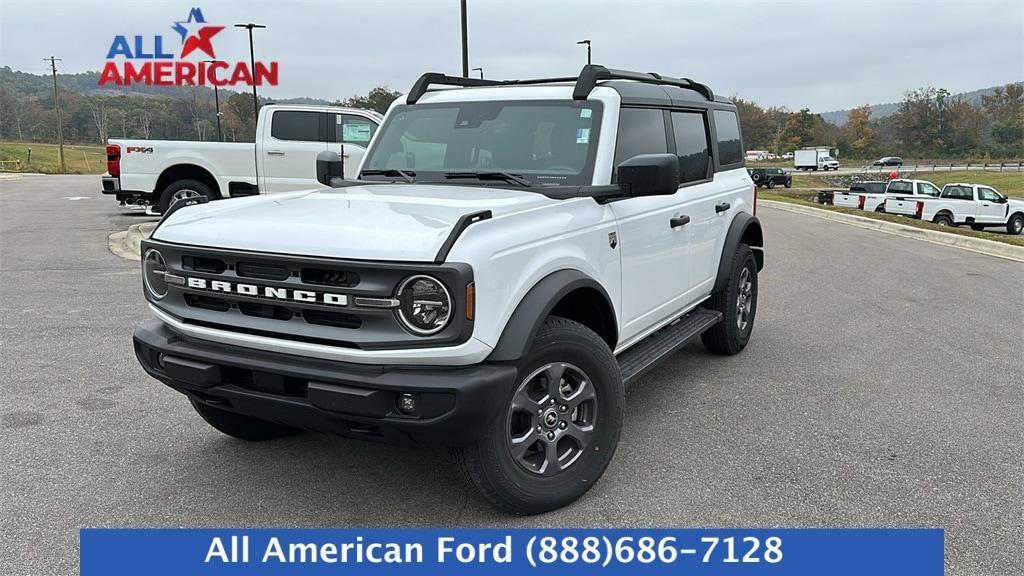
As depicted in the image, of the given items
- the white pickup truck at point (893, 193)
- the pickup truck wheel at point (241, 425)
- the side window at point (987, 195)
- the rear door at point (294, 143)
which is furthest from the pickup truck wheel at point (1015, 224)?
the pickup truck wheel at point (241, 425)

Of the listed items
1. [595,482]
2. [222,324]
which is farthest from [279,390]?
[595,482]

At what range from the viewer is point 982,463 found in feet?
13.3

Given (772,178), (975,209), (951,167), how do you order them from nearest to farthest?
1. (975,209)
2. (772,178)
3. (951,167)

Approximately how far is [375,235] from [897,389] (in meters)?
4.01

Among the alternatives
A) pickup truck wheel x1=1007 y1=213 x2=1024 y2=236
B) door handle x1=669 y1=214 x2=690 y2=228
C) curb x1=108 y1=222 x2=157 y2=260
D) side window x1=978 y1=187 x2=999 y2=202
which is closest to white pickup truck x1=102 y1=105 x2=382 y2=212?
curb x1=108 y1=222 x2=157 y2=260

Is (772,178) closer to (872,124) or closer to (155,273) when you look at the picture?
(155,273)

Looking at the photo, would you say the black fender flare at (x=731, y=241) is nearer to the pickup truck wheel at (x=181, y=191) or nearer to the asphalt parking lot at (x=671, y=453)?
the asphalt parking lot at (x=671, y=453)

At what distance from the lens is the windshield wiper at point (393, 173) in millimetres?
4469

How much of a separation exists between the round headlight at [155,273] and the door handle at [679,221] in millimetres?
2738

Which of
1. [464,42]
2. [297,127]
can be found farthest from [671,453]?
[464,42]

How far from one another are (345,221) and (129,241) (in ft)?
34.7

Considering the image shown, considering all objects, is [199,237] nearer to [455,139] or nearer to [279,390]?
[279,390]

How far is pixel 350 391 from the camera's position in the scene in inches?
114

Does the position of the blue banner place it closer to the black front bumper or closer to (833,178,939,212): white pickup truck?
the black front bumper
